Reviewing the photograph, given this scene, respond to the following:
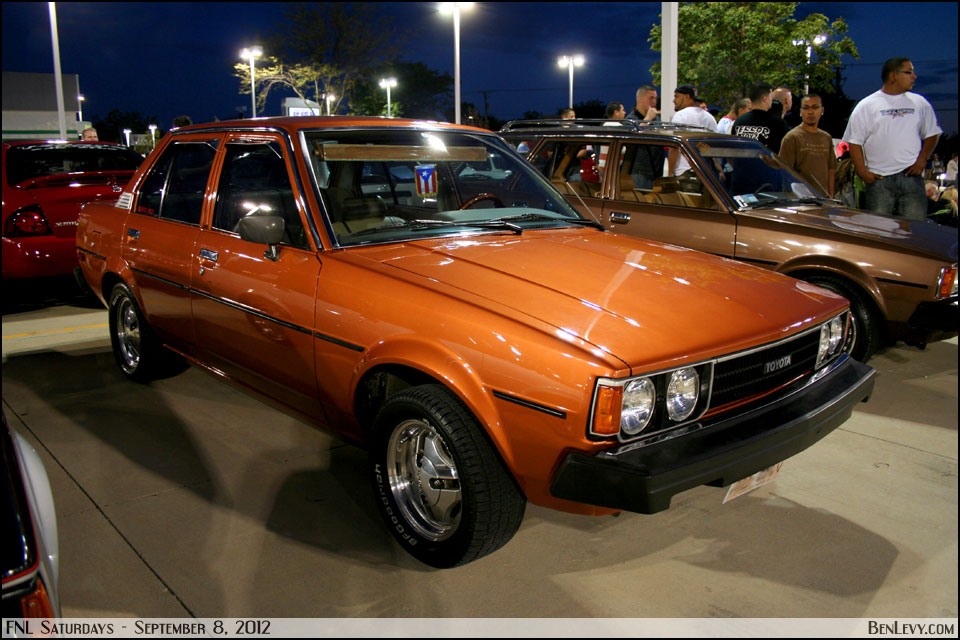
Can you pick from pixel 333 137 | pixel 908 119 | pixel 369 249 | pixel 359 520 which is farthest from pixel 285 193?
pixel 908 119

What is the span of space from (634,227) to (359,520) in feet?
11.8

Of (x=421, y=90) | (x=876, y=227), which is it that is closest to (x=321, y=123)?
(x=876, y=227)

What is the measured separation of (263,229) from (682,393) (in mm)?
1835

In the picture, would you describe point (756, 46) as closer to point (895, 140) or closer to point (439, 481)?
point (895, 140)

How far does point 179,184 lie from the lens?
4.36 meters

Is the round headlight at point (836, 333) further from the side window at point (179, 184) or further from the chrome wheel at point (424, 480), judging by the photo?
the side window at point (179, 184)

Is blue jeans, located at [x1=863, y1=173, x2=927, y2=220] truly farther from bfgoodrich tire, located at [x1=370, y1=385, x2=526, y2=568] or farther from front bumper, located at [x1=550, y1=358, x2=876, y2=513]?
bfgoodrich tire, located at [x1=370, y1=385, x2=526, y2=568]

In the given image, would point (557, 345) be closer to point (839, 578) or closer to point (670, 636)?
point (670, 636)

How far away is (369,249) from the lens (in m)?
3.18

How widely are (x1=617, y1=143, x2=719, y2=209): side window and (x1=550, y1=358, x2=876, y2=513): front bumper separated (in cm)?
314

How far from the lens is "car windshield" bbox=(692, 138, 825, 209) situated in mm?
5625

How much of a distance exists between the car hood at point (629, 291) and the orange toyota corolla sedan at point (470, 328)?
0.04 ft

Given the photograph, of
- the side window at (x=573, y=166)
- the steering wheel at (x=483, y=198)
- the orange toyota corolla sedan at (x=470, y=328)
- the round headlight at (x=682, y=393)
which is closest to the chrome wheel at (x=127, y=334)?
the orange toyota corolla sedan at (x=470, y=328)

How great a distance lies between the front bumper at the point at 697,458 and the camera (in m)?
2.25
